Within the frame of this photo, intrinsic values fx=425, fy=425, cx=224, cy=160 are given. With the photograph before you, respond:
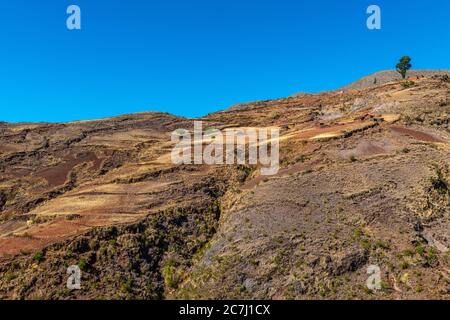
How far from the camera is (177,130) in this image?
73750 mm

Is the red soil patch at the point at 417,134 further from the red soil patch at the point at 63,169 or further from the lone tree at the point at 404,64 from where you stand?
the lone tree at the point at 404,64

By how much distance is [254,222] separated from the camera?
31609mm

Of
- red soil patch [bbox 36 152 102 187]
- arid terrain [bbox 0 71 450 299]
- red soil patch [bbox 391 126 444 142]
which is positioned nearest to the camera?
arid terrain [bbox 0 71 450 299]

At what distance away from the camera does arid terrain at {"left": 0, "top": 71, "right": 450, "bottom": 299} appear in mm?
26375

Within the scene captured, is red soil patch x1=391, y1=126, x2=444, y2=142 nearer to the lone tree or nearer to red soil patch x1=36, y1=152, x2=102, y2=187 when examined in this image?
red soil patch x1=36, y1=152, x2=102, y2=187

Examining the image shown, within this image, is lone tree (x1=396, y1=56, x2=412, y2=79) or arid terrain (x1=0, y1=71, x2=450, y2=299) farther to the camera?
lone tree (x1=396, y1=56, x2=412, y2=79)

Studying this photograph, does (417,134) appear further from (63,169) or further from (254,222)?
(63,169)

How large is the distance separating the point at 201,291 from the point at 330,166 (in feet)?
58.4

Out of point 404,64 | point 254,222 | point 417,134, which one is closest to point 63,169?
point 254,222

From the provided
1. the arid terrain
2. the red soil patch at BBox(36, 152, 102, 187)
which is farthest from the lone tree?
the red soil patch at BBox(36, 152, 102, 187)

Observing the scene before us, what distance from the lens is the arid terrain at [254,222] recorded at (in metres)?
26.4

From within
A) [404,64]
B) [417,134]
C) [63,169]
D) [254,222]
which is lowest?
[254,222]
